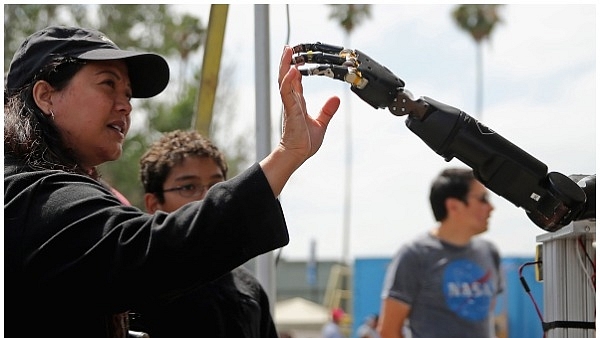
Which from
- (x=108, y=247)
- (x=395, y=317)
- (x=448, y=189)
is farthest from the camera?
(x=448, y=189)

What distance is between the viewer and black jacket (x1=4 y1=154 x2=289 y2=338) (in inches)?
69.9

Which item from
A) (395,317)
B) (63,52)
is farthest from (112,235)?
(395,317)

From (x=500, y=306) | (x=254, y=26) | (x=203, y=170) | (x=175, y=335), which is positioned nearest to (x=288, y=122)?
(x=175, y=335)

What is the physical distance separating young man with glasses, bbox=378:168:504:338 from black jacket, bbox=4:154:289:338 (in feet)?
8.83

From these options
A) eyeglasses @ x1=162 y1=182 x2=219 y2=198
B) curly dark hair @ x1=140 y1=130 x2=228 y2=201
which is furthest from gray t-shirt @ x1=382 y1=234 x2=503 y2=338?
eyeglasses @ x1=162 y1=182 x2=219 y2=198

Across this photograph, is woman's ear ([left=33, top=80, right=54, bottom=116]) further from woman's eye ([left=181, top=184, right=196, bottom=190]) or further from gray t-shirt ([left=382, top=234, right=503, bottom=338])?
gray t-shirt ([left=382, top=234, right=503, bottom=338])

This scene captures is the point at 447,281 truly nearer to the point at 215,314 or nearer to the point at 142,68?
the point at 215,314

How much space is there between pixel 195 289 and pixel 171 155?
2.51 feet

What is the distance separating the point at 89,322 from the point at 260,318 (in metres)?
1.06

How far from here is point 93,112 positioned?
2162mm

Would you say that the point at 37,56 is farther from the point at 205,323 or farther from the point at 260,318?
the point at 260,318

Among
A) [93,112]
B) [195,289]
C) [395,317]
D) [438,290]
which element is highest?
[93,112]

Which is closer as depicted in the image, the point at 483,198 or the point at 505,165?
the point at 505,165

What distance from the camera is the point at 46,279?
6.01 feet
